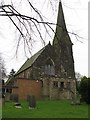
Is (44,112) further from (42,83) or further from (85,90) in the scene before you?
(42,83)

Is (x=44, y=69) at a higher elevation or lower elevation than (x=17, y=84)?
higher

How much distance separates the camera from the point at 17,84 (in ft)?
116

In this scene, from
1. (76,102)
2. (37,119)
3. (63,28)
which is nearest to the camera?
(63,28)

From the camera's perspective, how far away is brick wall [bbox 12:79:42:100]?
35156 millimetres

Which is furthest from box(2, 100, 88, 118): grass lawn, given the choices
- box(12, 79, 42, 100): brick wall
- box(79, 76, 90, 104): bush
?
box(12, 79, 42, 100): brick wall

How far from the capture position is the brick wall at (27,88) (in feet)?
115

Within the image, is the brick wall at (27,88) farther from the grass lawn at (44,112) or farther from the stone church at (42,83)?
the grass lawn at (44,112)

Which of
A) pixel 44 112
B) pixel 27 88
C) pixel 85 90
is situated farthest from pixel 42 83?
pixel 44 112

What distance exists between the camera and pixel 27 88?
35875 mm

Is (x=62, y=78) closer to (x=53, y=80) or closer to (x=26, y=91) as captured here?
(x=53, y=80)

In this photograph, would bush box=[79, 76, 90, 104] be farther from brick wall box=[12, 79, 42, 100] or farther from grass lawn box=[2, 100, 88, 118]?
brick wall box=[12, 79, 42, 100]

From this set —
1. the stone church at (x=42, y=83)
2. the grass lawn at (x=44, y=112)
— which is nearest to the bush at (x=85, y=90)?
the grass lawn at (x=44, y=112)

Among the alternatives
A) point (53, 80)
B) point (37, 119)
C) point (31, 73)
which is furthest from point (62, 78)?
point (37, 119)

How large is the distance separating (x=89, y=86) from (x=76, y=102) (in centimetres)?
274
